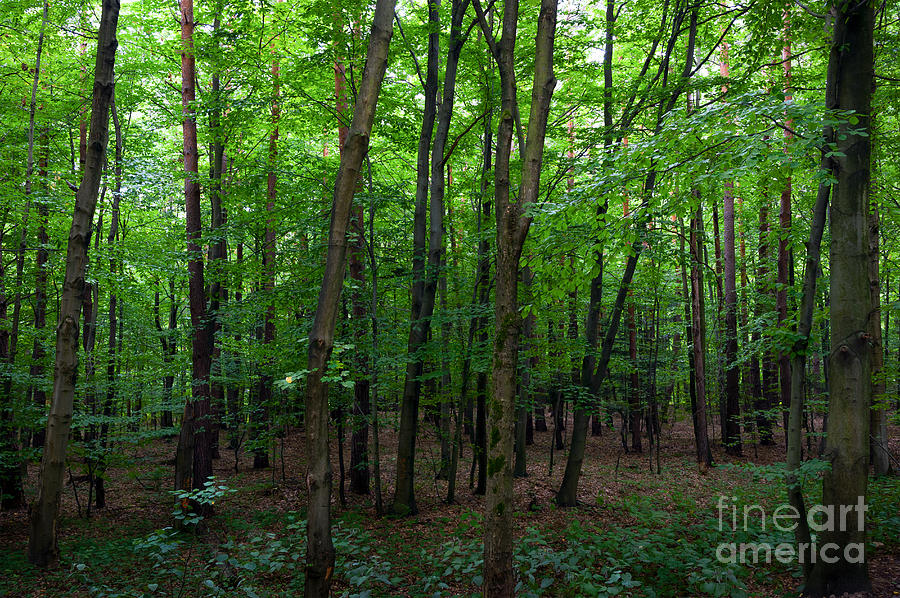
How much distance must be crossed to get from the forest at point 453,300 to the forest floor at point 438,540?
0.23 feet

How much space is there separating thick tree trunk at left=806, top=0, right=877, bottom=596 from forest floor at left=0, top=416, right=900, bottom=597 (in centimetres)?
58

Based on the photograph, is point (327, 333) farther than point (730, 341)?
No

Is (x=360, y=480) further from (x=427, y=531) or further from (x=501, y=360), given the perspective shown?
(x=501, y=360)

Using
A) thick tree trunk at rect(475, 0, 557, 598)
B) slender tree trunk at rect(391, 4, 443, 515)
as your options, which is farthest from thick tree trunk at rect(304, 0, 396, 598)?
slender tree trunk at rect(391, 4, 443, 515)

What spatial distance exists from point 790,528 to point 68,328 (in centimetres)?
1024

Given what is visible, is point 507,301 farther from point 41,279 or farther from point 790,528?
point 41,279

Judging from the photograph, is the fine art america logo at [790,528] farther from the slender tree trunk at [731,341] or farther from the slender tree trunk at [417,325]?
the slender tree trunk at [731,341]

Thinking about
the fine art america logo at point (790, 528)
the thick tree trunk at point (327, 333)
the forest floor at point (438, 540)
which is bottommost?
the forest floor at point (438, 540)

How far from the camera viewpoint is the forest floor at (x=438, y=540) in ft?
18.1

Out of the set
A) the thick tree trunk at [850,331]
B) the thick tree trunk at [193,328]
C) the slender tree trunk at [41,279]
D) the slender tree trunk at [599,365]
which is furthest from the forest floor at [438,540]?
the slender tree trunk at [41,279]

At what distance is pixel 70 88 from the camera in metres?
12.6

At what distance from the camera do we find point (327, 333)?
4.04 meters

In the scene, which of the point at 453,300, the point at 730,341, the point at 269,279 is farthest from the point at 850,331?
the point at 730,341

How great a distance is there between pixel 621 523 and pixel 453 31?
30.9 ft
